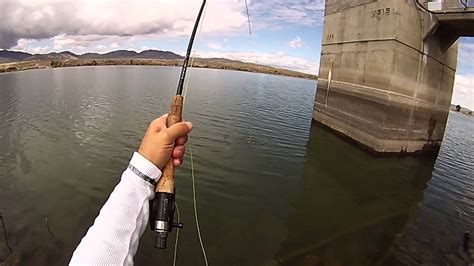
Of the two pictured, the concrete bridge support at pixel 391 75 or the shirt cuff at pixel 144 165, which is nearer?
the shirt cuff at pixel 144 165

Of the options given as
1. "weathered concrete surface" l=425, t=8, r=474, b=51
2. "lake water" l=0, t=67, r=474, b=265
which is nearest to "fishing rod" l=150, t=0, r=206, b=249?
"lake water" l=0, t=67, r=474, b=265

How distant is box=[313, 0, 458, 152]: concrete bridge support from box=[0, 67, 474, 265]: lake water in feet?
4.68

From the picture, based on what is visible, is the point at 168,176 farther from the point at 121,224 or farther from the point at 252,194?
the point at 252,194

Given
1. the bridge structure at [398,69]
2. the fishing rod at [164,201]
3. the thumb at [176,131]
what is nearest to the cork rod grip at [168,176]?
the fishing rod at [164,201]

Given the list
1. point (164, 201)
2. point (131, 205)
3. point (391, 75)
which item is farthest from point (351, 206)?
point (131, 205)

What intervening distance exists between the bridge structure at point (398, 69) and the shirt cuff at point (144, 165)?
16.1m

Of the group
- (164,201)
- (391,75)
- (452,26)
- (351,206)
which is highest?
(452,26)

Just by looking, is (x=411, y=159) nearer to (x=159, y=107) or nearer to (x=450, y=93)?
(x=450, y=93)

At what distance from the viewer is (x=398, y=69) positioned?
51.3 ft

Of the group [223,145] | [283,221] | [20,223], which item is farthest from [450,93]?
[20,223]

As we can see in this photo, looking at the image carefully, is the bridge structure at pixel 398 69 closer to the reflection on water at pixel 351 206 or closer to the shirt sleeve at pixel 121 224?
the reflection on water at pixel 351 206

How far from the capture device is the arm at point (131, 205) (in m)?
1.43

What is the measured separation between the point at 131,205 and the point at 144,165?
0.21m

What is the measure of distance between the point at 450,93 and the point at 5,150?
80.6 feet
